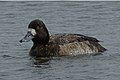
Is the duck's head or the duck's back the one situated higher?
the duck's head

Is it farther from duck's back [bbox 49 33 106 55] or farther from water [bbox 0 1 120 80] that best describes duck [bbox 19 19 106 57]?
water [bbox 0 1 120 80]

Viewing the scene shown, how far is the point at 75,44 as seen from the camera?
1596 cm

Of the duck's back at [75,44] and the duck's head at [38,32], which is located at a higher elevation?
the duck's head at [38,32]

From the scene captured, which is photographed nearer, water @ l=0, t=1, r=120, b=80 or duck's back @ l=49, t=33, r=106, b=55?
water @ l=0, t=1, r=120, b=80

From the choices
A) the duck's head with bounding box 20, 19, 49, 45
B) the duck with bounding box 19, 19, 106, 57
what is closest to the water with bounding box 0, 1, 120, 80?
the duck with bounding box 19, 19, 106, 57

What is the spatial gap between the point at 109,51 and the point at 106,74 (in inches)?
108

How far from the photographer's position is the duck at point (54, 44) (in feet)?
51.2

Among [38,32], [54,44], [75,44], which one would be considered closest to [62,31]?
[75,44]

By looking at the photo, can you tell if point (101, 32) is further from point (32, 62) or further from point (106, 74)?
point (106, 74)

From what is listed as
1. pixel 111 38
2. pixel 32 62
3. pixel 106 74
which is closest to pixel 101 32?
pixel 111 38

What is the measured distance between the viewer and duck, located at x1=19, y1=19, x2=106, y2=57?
51.2ft

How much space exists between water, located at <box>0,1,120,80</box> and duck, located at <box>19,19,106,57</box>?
339 mm

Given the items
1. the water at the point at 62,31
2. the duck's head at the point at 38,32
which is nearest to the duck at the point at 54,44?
the duck's head at the point at 38,32

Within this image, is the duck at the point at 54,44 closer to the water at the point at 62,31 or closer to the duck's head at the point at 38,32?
the duck's head at the point at 38,32
